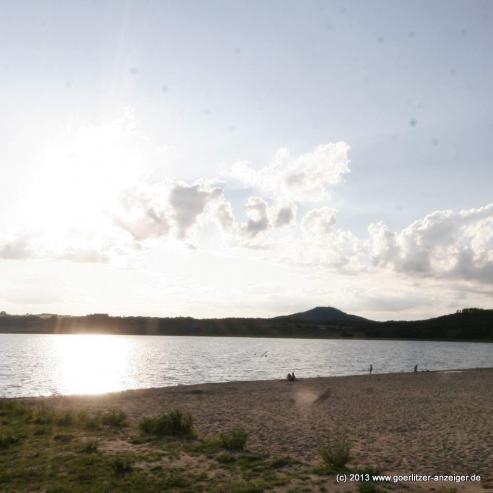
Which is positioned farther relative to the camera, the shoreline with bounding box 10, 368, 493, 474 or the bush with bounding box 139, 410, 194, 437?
the bush with bounding box 139, 410, 194, 437

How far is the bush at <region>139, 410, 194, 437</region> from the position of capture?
16969 mm

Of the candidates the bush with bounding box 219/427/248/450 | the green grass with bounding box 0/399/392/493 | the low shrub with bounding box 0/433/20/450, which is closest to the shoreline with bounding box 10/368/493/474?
the bush with bounding box 219/427/248/450

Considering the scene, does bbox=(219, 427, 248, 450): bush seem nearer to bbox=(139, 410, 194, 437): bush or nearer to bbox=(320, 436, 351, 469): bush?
bbox=(139, 410, 194, 437): bush

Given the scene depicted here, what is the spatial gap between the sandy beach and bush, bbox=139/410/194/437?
204 centimetres

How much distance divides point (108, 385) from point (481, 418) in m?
40.3

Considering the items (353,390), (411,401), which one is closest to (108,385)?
(353,390)

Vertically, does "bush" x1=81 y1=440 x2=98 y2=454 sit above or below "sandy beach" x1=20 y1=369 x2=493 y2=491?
above

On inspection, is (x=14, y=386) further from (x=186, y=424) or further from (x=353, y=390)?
(x=186, y=424)

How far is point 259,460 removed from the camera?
13.5 meters

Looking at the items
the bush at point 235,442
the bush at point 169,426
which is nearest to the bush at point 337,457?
the bush at point 235,442

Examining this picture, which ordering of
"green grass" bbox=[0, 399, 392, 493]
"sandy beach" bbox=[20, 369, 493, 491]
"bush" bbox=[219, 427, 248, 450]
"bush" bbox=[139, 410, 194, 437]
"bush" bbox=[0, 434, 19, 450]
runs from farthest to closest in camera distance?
1. "bush" bbox=[139, 410, 194, 437]
2. "bush" bbox=[219, 427, 248, 450]
3. "sandy beach" bbox=[20, 369, 493, 491]
4. "bush" bbox=[0, 434, 19, 450]
5. "green grass" bbox=[0, 399, 392, 493]

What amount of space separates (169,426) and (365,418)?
10337 millimetres

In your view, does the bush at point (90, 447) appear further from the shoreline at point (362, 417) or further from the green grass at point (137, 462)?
the shoreline at point (362, 417)

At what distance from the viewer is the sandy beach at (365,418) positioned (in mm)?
14578
